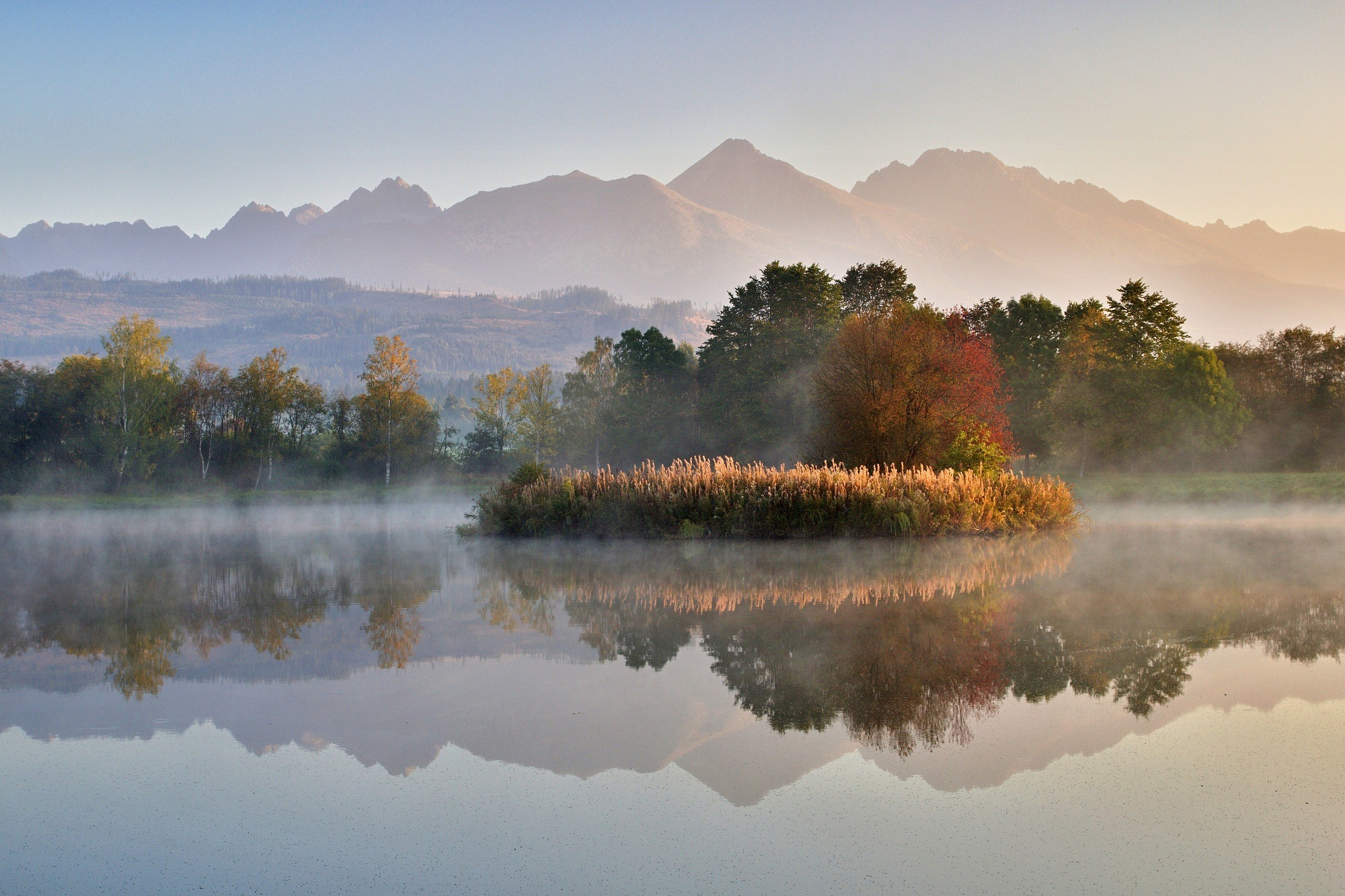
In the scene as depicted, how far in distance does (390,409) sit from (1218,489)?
42.5 metres

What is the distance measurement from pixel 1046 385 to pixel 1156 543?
3572 centimetres

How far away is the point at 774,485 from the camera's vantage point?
60.2 ft

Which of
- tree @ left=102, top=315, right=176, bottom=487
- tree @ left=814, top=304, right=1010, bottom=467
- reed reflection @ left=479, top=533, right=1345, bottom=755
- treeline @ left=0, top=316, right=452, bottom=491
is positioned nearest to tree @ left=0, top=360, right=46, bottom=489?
treeline @ left=0, top=316, right=452, bottom=491

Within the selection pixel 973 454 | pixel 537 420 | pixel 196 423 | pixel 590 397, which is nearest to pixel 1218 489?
pixel 973 454

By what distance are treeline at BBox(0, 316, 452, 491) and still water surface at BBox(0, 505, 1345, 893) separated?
128 ft

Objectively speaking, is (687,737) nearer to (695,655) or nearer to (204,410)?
(695,655)

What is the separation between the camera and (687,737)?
611 cm

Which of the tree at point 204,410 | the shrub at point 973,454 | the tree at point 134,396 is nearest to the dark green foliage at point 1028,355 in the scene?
the shrub at point 973,454

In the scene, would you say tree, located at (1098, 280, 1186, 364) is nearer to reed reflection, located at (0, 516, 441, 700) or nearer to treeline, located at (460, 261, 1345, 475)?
treeline, located at (460, 261, 1345, 475)

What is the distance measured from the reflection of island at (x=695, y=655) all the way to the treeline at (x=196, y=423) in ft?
119

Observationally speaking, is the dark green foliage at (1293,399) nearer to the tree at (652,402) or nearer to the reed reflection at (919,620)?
the tree at (652,402)

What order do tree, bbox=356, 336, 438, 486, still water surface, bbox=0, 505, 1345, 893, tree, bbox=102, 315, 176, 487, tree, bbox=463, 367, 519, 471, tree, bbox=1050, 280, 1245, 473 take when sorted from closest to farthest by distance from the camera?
still water surface, bbox=0, 505, 1345, 893, tree, bbox=102, 315, 176, 487, tree, bbox=1050, 280, 1245, 473, tree, bbox=356, 336, 438, 486, tree, bbox=463, 367, 519, 471

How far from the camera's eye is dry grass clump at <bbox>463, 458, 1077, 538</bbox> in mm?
17922

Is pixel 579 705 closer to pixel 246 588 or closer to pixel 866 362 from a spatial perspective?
pixel 246 588
